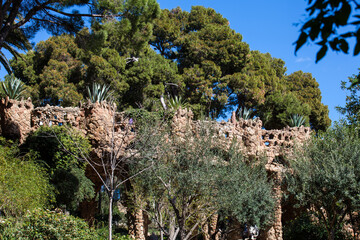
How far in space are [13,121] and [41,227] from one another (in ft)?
19.9

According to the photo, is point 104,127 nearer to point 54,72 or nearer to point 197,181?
point 197,181

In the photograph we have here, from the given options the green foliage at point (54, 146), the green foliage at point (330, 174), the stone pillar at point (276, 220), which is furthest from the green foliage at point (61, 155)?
the green foliage at point (330, 174)

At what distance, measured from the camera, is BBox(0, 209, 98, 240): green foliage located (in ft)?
34.7

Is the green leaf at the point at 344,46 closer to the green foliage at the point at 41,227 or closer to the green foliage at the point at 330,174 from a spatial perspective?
the green foliage at the point at 41,227

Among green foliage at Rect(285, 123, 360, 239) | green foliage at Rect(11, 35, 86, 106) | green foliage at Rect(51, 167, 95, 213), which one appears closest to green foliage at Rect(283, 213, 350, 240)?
green foliage at Rect(285, 123, 360, 239)

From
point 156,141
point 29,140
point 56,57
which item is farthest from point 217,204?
point 56,57

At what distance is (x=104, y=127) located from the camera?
606 inches

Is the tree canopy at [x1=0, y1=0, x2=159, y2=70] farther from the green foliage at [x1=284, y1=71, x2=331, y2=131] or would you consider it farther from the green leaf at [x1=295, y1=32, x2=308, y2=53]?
the green foliage at [x1=284, y1=71, x2=331, y2=131]

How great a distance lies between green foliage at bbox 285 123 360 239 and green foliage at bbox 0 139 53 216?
950 cm

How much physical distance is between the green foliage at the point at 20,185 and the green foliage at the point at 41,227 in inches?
26.4

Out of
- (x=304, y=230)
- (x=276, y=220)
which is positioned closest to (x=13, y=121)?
(x=276, y=220)

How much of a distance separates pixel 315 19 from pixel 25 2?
13.5 m

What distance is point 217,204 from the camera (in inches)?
516

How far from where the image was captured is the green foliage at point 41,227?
10570 millimetres
